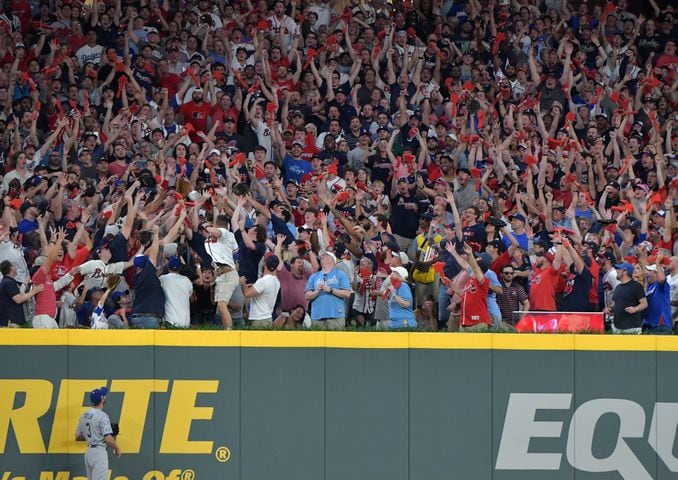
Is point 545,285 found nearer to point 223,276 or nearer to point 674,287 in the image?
point 674,287

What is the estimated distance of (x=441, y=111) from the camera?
26.6m

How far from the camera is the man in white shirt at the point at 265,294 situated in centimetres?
1848

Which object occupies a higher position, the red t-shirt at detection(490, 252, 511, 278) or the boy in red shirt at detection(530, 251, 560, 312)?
the red t-shirt at detection(490, 252, 511, 278)

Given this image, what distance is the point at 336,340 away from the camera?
60.0 ft

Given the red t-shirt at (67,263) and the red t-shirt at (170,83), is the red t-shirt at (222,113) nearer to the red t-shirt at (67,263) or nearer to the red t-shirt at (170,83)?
the red t-shirt at (170,83)

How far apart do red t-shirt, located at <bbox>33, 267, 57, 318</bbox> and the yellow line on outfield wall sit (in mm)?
373

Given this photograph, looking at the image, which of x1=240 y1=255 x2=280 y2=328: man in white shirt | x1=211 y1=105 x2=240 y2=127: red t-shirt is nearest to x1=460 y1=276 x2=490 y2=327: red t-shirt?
x1=240 y1=255 x2=280 y2=328: man in white shirt

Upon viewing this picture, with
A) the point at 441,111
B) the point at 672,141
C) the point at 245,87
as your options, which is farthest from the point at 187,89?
the point at 672,141

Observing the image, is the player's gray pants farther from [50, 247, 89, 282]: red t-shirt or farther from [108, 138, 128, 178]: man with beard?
[108, 138, 128, 178]: man with beard

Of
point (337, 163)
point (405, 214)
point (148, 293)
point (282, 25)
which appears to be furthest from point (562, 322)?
point (282, 25)

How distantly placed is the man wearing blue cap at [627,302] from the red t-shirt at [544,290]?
87 centimetres

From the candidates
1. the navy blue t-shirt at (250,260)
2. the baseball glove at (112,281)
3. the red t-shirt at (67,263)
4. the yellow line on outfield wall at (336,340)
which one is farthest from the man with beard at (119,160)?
the yellow line on outfield wall at (336,340)

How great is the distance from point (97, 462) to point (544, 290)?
21.1ft

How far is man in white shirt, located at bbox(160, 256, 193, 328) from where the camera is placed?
59.8 feet
